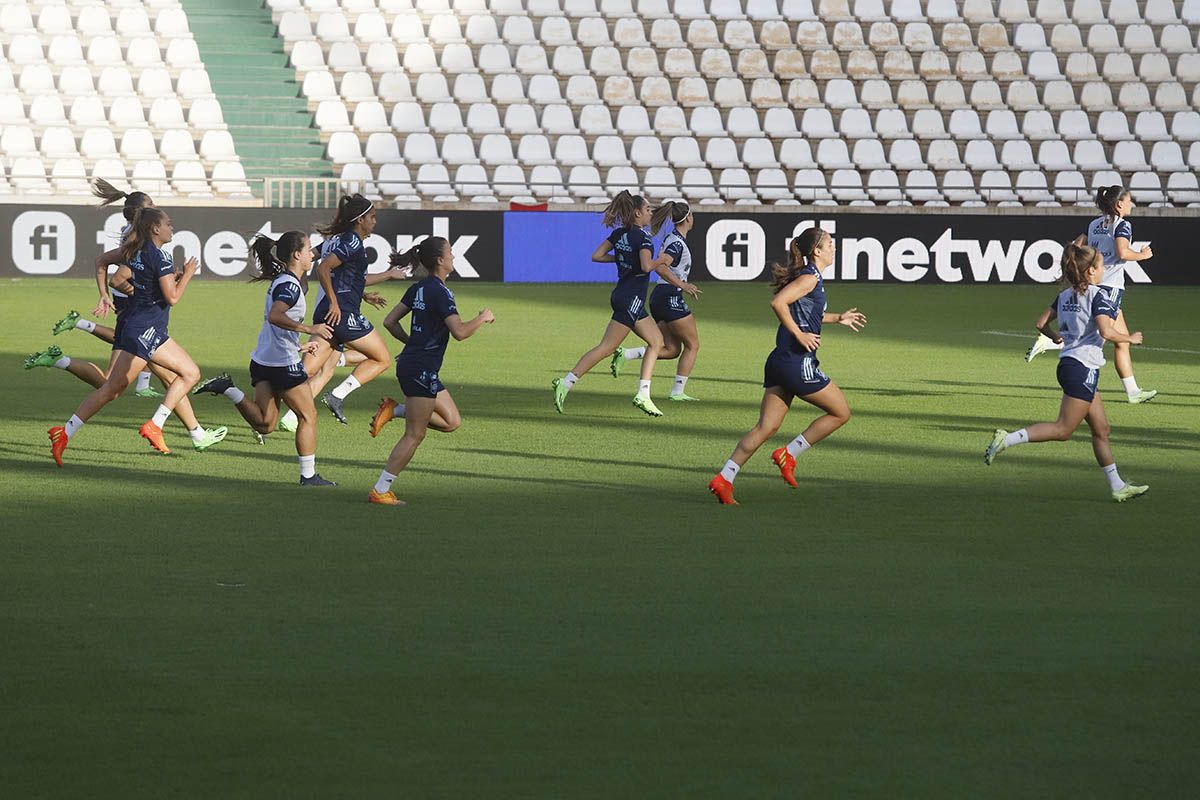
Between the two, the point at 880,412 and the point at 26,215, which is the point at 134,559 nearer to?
the point at 880,412

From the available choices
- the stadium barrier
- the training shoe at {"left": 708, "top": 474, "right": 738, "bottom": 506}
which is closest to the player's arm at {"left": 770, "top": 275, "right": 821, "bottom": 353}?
the training shoe at {"left": 708, "top": 474, "right": 738, "bottom": 506}

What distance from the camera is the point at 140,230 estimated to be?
10.8 metres

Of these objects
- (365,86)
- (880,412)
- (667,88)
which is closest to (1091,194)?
(667,88)

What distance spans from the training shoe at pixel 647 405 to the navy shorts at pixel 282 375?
12.9ft

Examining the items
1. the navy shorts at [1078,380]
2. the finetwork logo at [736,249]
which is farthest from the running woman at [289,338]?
the finetwork logo at [736,249]

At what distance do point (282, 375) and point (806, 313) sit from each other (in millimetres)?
3015

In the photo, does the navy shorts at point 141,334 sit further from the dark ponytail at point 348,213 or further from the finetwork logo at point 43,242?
the finetwork logo at point 43,242

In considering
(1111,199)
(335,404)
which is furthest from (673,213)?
(1111,199)

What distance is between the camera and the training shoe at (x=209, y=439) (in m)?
11.4

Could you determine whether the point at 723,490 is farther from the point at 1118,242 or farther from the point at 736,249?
the point at 736,249

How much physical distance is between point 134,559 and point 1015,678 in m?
3.90

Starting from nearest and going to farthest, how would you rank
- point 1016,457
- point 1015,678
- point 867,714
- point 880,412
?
1. point 867,714
2. point 1015,678
3. point 1016,457
4. point 880,412

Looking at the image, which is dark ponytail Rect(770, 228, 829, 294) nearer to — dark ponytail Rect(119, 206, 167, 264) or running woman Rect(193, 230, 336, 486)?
running woman Rect(193, 230, 336, 486)

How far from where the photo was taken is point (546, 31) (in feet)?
115
